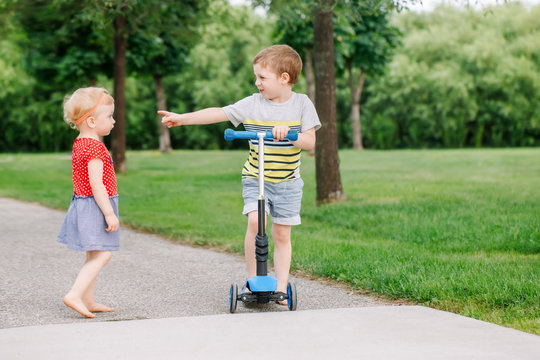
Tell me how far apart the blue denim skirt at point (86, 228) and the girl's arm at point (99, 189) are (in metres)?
0.07

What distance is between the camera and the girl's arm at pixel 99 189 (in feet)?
13.0

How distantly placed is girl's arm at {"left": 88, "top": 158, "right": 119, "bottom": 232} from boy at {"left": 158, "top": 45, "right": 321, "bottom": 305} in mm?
499

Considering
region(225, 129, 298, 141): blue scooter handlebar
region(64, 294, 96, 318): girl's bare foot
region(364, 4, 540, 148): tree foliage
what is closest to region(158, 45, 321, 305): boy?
region(225, 129, 298, 141): blue scooter handlebar

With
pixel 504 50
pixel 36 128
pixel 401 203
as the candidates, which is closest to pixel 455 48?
pixel 504 50

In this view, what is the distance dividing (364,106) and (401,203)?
128ft

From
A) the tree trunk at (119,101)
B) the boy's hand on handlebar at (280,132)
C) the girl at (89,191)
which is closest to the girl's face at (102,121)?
the girl at (89,191)

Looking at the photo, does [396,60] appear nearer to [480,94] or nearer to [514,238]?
[480,94]

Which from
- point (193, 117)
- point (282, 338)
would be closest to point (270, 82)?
point (193, 117)

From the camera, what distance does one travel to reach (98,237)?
4.03 m

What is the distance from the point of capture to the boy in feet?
13.2

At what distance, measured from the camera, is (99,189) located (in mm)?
3961

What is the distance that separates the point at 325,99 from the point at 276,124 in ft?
17.6

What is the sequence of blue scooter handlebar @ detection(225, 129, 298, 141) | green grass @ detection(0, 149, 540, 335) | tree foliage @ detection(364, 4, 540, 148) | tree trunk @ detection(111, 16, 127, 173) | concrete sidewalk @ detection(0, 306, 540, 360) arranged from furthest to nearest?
tree foliage @ detection(364, 4, 540, 148) → tree trunk @ detection(111, 16, 127, 173) → green grass @ detection(0, 149, 540, 335) → blue scooter handlebar @ detection(225, 129, 298, 141) → concrete sidewalk @ detection(0, 306, 540, 360)

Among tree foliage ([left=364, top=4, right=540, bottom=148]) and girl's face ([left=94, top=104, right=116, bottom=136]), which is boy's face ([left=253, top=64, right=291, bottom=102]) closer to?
girl's face ([left=94, top=104, right=116, bottom=136])
